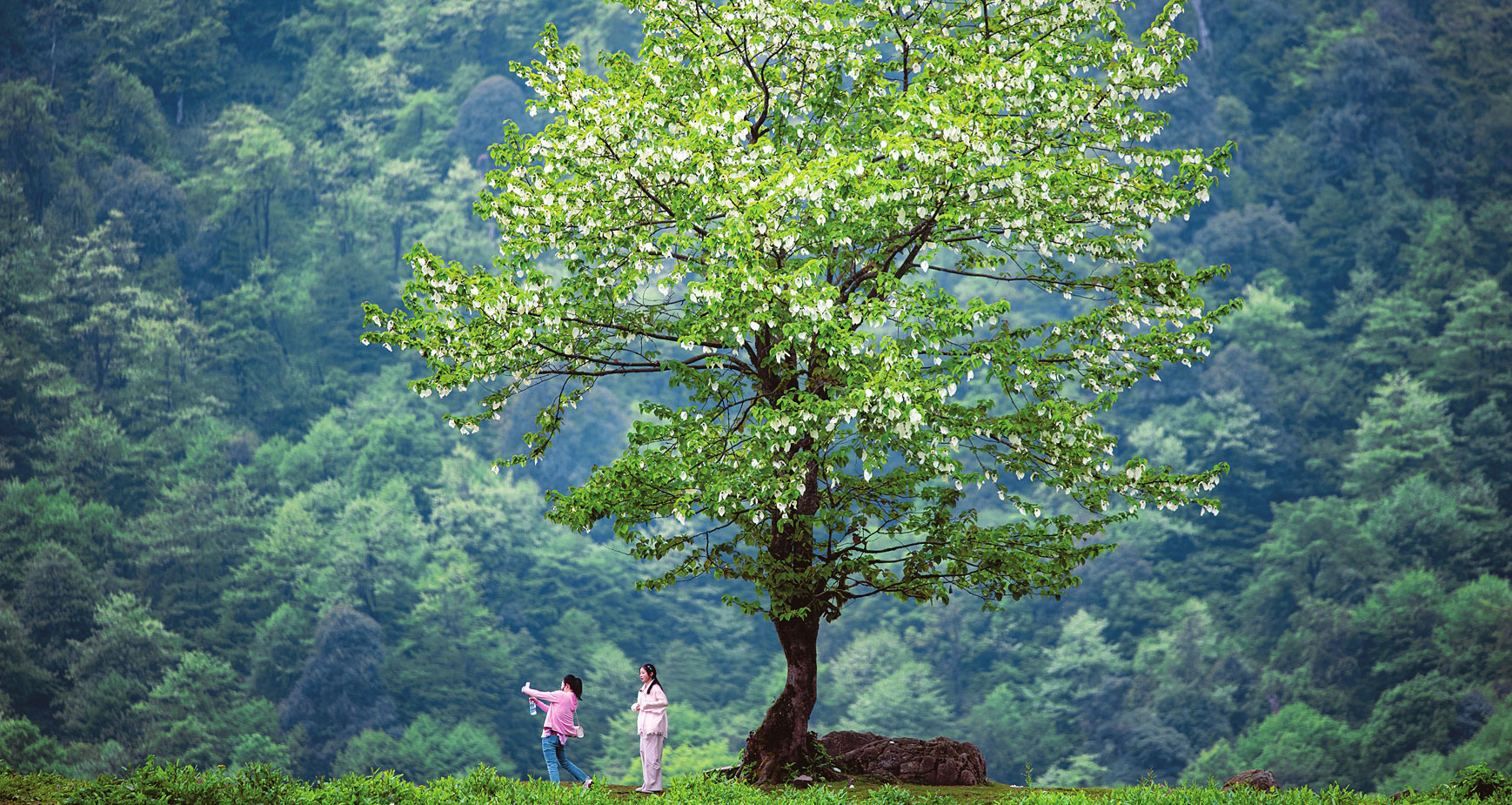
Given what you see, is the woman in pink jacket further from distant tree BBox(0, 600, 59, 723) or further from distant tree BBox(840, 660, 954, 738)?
distant tree BBox(0, 600, 59, 723)

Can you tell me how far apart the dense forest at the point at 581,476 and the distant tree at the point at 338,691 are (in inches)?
8.0

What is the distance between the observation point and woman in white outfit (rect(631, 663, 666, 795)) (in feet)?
46.6

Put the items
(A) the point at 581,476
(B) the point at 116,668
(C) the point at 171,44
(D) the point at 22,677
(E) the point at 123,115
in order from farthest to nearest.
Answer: (C) the point at 171,44, (E) the point at 123,115, (A) the point at 581,476, (B) the point at 116,668, (D) the point at 22,677

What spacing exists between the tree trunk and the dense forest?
43.9 m

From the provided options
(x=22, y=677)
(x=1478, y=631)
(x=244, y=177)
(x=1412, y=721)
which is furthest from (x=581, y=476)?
(x=1478, y=631)

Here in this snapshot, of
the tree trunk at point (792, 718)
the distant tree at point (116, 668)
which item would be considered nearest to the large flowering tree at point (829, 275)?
the tree trunk at point (792, 718)

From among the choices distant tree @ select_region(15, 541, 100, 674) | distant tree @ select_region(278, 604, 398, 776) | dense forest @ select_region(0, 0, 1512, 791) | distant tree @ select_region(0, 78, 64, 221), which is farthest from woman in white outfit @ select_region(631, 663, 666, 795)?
distant tree @ select_region(0, 78, 64, 221)

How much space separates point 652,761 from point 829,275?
632 centimetres

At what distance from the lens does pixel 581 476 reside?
7794cm

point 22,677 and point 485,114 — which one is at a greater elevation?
point 485,114

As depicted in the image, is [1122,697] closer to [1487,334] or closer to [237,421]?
[1487,334]

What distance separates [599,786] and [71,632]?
2182 inches

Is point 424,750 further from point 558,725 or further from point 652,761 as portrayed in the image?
point 652,761

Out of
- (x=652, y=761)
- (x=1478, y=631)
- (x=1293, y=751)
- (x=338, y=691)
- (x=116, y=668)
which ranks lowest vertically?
(x=652, y=761)
